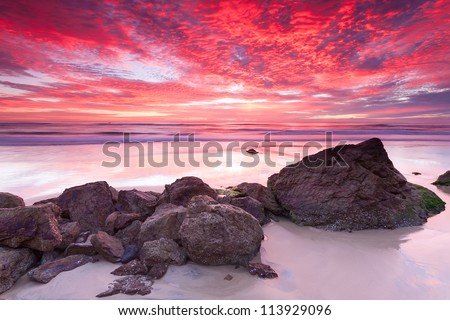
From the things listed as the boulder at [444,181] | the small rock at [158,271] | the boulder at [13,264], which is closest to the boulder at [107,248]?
the small rock at [158,271]

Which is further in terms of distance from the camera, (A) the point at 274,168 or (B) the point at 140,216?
(A) the point at 274,168

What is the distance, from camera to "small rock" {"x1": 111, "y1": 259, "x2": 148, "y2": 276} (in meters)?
4.66

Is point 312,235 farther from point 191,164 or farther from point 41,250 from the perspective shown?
point 191,164

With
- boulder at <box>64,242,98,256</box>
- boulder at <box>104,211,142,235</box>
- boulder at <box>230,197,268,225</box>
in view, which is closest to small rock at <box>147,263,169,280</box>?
boulder at <box>64,242,98,256</box>

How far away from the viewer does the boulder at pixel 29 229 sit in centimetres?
486

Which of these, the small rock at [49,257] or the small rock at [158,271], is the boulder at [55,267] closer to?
the small rock at [49,257]

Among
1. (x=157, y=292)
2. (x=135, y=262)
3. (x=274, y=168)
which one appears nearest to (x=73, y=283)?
(x=135, y=262)

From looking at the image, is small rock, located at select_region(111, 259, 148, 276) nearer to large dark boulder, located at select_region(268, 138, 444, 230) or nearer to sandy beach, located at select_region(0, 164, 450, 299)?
sandy beach, located at select_region(0, 164, 450, 299)

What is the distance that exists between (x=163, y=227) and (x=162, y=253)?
0.73 m

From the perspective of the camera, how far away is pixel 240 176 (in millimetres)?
12773

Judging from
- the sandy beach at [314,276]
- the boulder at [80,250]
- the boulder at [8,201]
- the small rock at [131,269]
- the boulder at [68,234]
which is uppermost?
the boulder at [8,201]

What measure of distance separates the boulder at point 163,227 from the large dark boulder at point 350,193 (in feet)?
9.19

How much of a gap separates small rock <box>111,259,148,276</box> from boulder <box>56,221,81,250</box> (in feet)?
4.24

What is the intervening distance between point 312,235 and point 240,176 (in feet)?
21.7
